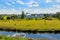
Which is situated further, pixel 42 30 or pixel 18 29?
pixel 18 29

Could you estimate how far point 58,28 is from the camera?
2520 inches

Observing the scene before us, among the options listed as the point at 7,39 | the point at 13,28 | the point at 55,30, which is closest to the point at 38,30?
the point at 55,30

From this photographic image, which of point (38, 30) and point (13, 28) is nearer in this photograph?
point (38, 30)

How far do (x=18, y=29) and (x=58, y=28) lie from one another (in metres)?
13.5

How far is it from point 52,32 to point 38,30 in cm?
593

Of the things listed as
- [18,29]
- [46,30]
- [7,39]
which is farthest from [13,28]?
[7,39]

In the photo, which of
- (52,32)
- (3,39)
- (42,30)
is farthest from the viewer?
(42,30)

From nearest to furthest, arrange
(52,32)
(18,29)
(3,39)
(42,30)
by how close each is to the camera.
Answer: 1. (3,39)
2. (52,32)
3. (42,30)
4. (18,29)

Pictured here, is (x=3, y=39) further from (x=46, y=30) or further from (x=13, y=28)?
(x=13, y=28)

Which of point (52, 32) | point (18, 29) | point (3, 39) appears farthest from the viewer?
point (18, 29)

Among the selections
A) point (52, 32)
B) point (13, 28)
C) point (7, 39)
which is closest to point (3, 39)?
point (7, 39)

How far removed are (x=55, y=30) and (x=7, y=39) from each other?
3070 cm

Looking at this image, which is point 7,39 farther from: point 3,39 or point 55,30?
point 55,30

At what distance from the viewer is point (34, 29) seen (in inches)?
2566
